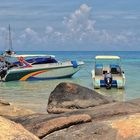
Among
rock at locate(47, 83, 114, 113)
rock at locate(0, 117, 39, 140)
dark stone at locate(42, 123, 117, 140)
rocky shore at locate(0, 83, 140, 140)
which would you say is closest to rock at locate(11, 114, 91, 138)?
rocky shore at locate(0, 83, 140, 140)

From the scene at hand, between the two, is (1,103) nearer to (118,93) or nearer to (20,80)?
(118,93)

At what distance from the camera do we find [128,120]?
6.46 meters

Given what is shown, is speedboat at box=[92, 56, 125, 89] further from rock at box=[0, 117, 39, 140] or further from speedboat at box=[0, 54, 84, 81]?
rock at box=[0, 117, 39, 140]

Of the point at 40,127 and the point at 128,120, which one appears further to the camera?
the point at 40,127

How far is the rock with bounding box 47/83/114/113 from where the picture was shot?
40.4 feet

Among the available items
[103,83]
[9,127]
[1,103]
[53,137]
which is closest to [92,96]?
[1,103]

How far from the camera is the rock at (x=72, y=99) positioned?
12320 millimetres

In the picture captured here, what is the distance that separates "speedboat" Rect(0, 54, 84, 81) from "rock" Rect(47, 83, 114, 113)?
1994 cm

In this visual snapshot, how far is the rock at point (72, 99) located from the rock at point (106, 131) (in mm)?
5431

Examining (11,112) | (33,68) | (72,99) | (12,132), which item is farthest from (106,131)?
(33,68)

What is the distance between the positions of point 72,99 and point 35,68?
68.2 feet

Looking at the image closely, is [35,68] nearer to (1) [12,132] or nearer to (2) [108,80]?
(2) [108,80]

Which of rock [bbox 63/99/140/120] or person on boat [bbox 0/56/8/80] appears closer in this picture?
rock [bbox 63/99/140/120]

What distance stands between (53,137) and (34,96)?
53.8 feet
